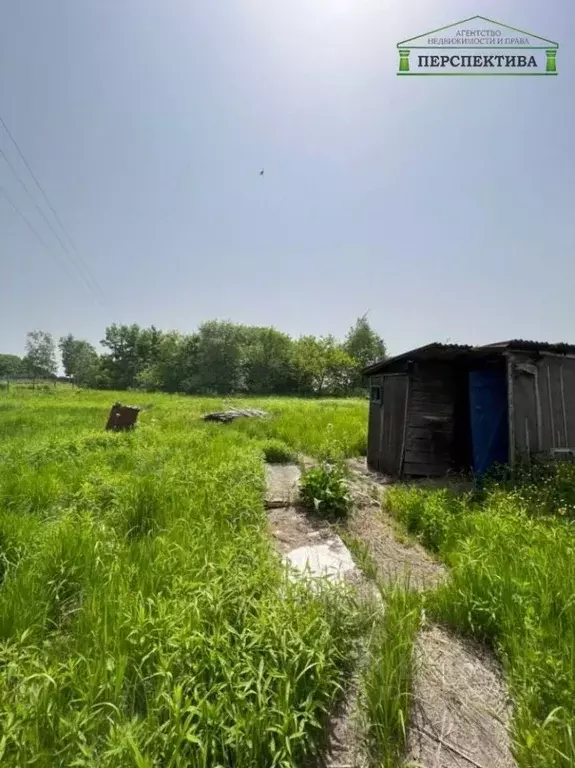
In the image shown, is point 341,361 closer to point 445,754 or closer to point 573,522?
point 573,522

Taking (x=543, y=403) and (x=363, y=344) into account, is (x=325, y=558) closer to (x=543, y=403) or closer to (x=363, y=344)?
(x=543, y=403)

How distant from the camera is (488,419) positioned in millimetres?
6383

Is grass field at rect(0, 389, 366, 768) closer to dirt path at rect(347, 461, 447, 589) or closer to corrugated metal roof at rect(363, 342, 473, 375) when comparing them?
dirt path at rect(347, 461, 447, 589)

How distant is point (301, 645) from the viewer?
178cm

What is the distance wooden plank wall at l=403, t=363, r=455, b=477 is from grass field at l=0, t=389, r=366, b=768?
4.11 m

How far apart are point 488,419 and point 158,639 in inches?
254

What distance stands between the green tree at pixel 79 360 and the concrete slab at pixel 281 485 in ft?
194

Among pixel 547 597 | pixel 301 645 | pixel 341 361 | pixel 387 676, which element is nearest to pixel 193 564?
pixel 301 645

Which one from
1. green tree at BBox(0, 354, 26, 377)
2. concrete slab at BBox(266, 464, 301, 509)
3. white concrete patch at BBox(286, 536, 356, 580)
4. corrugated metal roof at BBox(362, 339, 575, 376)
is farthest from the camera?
green tree at BBox(0, 354, 26, 377)

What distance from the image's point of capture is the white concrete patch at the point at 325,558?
115 inches

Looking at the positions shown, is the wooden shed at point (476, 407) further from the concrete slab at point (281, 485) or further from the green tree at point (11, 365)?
the green tree at point (11, 365)

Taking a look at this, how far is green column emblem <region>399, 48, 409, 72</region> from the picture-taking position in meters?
5.90

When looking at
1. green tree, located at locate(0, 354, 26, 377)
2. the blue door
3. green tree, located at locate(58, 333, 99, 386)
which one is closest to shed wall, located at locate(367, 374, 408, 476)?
the blue door

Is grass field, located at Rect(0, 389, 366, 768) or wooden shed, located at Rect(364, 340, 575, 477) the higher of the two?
wooden shed, located at Rect(364, 340, 575, 477)
